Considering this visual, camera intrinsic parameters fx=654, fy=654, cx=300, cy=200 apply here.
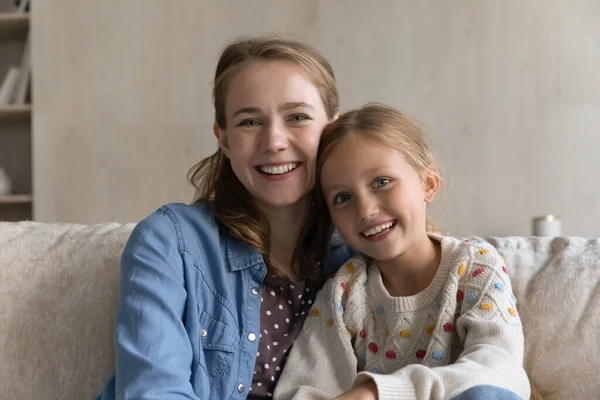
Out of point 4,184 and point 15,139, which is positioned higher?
point 15,139

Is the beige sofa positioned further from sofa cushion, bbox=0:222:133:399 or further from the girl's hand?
the girl's hand

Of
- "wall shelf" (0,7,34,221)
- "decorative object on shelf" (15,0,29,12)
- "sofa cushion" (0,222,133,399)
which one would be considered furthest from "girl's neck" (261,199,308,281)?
"decorative object on shelf" (15,0,29,12)

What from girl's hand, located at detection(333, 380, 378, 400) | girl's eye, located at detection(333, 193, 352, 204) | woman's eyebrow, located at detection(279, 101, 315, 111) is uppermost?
woman's eyebrow, located at detection(279, 101, 315, 111)

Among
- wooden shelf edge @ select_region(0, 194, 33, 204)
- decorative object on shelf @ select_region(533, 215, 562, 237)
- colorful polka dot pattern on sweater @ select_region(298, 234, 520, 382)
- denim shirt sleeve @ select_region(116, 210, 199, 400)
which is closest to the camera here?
denim shirt sleeve @ select_region(116, 210, 199, 400)

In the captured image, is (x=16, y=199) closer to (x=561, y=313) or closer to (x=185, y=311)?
(x=185, y=311)

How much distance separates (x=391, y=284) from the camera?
1.29 meters

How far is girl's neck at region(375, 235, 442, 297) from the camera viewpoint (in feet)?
4.10

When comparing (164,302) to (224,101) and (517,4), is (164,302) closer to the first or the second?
(224,101)

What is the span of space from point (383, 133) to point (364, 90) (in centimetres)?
144

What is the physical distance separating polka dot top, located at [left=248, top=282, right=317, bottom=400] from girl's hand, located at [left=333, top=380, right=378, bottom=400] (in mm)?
305

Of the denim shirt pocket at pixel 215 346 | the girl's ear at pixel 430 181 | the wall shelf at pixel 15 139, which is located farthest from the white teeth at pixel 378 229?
the wall shelf at pixel 15 139

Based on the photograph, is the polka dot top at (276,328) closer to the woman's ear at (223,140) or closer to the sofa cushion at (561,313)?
the woman's ear at (223,140)

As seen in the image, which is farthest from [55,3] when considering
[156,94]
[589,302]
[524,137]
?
[589,302]

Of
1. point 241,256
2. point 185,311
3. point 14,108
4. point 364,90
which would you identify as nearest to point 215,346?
point 185,311
